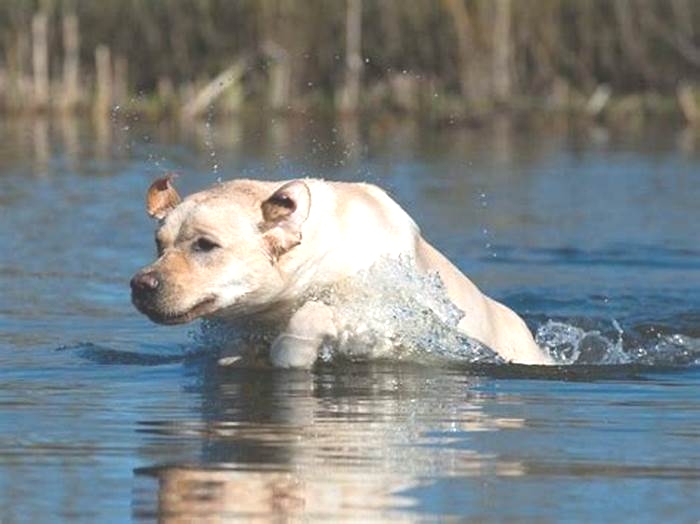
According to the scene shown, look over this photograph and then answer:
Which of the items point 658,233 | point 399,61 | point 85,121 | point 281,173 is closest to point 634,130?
point 399,61

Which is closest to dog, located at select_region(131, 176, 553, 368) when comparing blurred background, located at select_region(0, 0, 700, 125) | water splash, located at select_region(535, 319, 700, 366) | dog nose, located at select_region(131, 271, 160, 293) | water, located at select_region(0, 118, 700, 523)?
dog nose, located at select_region(131, 271, 160, 293)

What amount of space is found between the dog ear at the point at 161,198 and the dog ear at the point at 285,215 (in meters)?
0.37

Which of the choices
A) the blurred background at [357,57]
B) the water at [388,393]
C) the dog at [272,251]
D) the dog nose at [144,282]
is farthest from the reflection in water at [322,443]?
the blurred background at [357,57]

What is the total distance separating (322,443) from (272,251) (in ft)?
4.89

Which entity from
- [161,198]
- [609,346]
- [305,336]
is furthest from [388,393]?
[609,346]

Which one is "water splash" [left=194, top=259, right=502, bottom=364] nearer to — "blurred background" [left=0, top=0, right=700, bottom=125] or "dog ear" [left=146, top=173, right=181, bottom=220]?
"dog ear" [left=146, top=173, right=181, bottom=220]

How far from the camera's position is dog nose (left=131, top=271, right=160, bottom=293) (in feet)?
28.6

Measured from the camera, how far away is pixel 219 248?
8969 millimetres

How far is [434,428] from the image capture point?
8242mm

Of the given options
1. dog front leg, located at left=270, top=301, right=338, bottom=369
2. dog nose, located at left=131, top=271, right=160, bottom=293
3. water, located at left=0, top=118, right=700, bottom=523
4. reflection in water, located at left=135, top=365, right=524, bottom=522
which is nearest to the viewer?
reflection in water, located at left=135, top=365, right=524, bottom=522

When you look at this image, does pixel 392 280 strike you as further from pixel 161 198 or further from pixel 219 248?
pixel 161 198

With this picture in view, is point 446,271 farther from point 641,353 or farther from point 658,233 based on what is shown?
point 658,233

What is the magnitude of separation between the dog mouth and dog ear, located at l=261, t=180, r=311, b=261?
0.35 meters

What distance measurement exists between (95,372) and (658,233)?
24.8 feet
